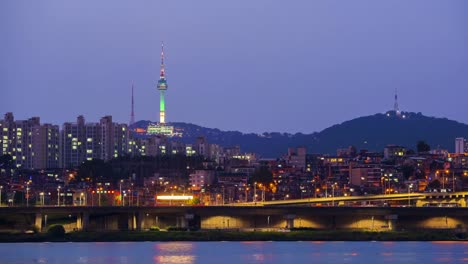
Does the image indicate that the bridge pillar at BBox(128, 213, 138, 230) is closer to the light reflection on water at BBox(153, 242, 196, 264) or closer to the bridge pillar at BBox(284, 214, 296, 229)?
the bridge pillar at BBox(284, 214, 296, 229)

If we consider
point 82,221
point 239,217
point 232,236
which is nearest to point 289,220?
point 239,217

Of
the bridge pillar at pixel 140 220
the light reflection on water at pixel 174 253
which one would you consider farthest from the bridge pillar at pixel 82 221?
the light reflection on water at pixel 174 253

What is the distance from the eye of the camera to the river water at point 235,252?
90438 mm

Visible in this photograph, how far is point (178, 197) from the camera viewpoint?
565 ft

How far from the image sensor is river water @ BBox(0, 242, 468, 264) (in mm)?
90438

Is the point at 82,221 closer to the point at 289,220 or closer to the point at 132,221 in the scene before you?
the point at 132,221

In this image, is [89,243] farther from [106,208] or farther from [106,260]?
[106,260]

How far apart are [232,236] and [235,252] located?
19879mm

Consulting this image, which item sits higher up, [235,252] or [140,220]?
[140,220]

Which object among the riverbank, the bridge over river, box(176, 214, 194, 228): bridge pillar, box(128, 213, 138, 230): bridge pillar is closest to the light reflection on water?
the riverbank

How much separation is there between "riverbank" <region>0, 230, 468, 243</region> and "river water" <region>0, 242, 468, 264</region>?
3.45 m

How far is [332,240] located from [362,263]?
3133 centimetres

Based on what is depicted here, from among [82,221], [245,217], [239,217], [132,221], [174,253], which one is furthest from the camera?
[132,221]

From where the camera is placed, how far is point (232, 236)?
11906 centimetres
